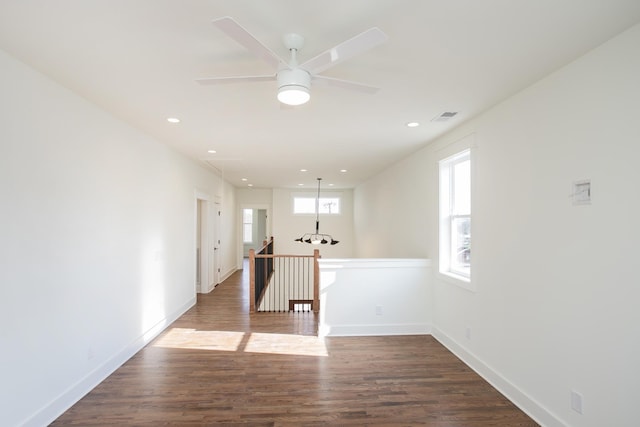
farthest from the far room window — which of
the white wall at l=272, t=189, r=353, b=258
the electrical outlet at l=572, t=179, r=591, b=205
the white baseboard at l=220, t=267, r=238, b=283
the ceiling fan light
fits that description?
the ceiling fan light

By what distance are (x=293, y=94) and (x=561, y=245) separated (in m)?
2.10

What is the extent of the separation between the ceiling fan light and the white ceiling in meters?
0.33

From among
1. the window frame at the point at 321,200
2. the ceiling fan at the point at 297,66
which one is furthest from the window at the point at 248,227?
the ceiling fan at the point at 297,66

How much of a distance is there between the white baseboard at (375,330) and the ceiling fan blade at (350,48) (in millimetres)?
3435

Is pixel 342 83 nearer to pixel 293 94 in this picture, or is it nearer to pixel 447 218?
pixel 293 94

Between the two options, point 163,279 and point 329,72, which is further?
point 163,279

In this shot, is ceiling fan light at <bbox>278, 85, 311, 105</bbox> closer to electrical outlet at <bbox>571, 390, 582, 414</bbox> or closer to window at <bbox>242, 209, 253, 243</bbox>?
electrical outlet at <bbox>571, 390, 582, 414</bbox>

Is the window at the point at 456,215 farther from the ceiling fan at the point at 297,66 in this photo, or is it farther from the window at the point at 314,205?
the window at the point at 314,205

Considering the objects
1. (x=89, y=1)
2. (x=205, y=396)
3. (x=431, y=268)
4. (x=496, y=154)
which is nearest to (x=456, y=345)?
(x=431, y=268)

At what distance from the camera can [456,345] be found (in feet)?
12.2

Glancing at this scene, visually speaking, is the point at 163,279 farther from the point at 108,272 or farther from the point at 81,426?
the point at 81,426

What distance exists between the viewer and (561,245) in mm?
2283

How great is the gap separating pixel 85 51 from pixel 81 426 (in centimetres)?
264

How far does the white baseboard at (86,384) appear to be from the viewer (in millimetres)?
2369
